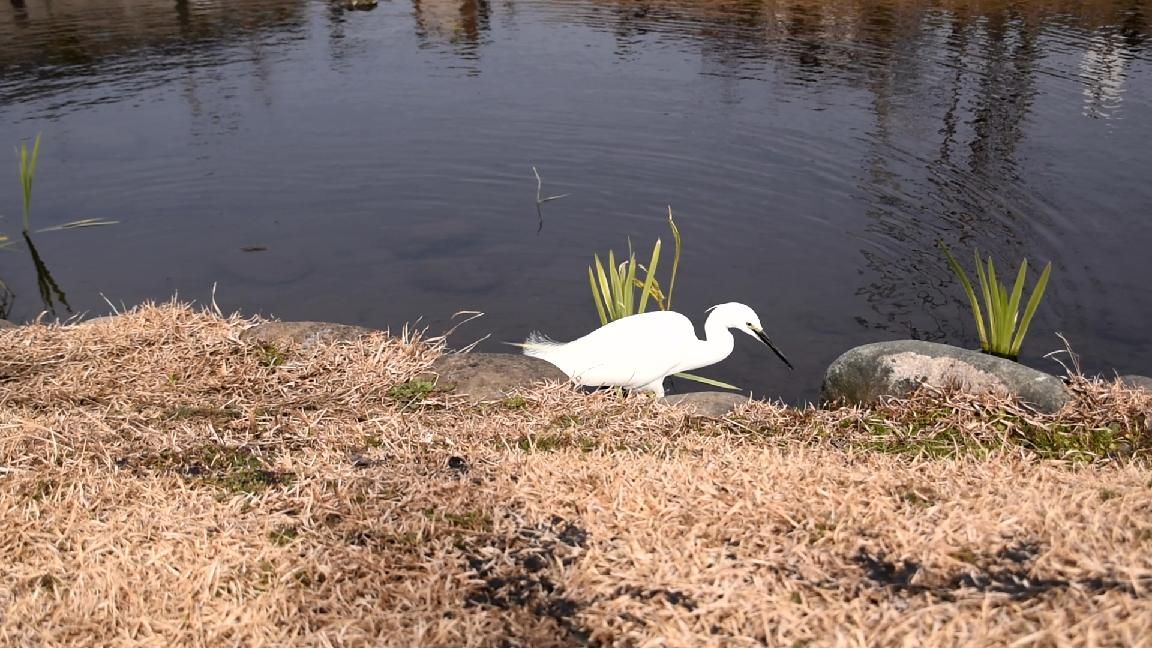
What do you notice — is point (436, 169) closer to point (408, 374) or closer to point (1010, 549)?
point (408, 374)

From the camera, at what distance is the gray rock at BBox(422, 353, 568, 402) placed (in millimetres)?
5945

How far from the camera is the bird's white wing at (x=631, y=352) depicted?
22.7 feet

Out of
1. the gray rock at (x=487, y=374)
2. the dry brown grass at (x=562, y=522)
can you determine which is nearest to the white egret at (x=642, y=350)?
the gray rock at (x=487, y=374)

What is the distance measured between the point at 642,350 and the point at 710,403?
0.94 m

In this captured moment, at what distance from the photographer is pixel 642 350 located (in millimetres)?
6992

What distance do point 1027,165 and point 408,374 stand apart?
1047 cm

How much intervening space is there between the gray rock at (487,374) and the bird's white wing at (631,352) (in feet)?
1.56

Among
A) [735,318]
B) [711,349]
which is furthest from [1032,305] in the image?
[711,349]

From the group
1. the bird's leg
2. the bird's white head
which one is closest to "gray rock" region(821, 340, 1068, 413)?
the bird's white head

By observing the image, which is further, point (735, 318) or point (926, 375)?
point (735, 318)

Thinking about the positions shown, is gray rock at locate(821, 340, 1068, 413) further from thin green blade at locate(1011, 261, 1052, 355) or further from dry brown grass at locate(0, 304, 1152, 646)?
thin green blade at locate(1011, 261, 1052, 355)

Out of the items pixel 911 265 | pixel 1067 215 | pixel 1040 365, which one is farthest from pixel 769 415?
pixel 1067 215

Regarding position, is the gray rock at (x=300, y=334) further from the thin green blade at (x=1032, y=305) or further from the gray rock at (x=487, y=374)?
the thin green blade at (x=1032, y=305)

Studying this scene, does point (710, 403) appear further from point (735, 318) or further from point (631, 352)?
point (735, 318)
